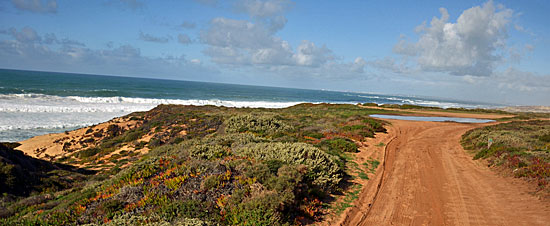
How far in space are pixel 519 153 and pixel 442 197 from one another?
6707 millimetres

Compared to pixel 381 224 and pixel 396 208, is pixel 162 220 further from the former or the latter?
pixel 396 208

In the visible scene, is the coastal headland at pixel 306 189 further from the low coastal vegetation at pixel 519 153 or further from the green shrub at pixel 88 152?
the green shrub at pixel 88 152

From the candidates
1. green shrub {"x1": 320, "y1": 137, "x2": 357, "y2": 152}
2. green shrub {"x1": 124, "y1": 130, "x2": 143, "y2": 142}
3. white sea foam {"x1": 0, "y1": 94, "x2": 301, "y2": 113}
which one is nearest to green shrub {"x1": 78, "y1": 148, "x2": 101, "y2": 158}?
green shrub {"x1": 124, "y1": 130, "x2": 143, "y2": 142}

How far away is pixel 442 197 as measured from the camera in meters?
7.77

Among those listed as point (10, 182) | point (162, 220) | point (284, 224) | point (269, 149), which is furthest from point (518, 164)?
point (10, 182)

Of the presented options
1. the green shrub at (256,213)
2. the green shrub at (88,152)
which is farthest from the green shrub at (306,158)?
the green shrub at (88,152)

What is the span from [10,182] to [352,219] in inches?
404

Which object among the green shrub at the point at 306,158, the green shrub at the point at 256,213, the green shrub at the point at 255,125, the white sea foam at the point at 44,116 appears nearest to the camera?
the green shrub at the point at 256,213

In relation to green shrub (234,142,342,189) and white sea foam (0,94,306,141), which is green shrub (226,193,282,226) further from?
white sea foam (0,94,306,141)

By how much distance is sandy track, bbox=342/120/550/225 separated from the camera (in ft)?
21.3

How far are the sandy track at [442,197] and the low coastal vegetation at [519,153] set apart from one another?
539mm

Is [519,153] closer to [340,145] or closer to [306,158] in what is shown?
[340,145]

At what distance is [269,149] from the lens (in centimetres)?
900

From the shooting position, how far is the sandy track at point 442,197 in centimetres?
648
